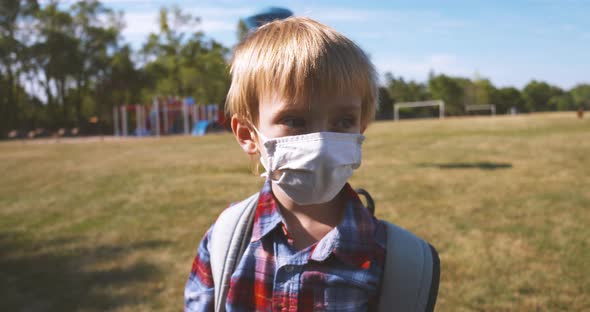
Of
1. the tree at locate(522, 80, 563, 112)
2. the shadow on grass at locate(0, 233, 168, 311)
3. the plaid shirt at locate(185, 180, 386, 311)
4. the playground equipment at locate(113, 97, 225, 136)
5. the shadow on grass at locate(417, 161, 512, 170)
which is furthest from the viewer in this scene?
the tree at locate(522, 80, 563, 112)

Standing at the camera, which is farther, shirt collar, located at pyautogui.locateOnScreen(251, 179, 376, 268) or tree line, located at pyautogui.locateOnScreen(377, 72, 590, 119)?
tree line, located at pyautogui.locateOnScreen(377, 72, 590, 119)

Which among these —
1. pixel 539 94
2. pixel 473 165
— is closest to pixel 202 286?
pixel 473 165

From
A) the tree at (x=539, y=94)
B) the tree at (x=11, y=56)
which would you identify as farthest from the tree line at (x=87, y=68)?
the tree at (x=539, y=94)

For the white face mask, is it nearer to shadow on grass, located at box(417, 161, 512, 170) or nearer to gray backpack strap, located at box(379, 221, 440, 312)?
gray backpack strap, located at box(379, 221, 440, 312)

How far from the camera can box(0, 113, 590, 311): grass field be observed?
379 cm

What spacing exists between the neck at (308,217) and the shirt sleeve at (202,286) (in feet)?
0.95

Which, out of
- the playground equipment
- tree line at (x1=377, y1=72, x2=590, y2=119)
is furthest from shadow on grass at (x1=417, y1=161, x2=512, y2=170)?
tree line at (x1=377, y1=72, x2=590, y2=119)

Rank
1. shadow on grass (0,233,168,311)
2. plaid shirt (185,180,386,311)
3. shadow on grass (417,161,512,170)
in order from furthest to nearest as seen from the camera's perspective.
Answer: shadow on grass (417,161,512,170) → shadow on grass (0,233,168,311) → plaid shirt (185,180,386,311)

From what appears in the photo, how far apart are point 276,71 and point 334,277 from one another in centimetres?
69

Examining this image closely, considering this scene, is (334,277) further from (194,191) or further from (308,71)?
(194,191)

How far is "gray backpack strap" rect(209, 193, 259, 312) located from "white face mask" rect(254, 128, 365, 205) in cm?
18

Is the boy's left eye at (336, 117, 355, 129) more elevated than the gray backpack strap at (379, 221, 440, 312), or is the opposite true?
the boy's left eye at (336, 117, 355, 129)

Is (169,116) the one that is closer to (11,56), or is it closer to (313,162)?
(11,56)

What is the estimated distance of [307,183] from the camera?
1586 mm
